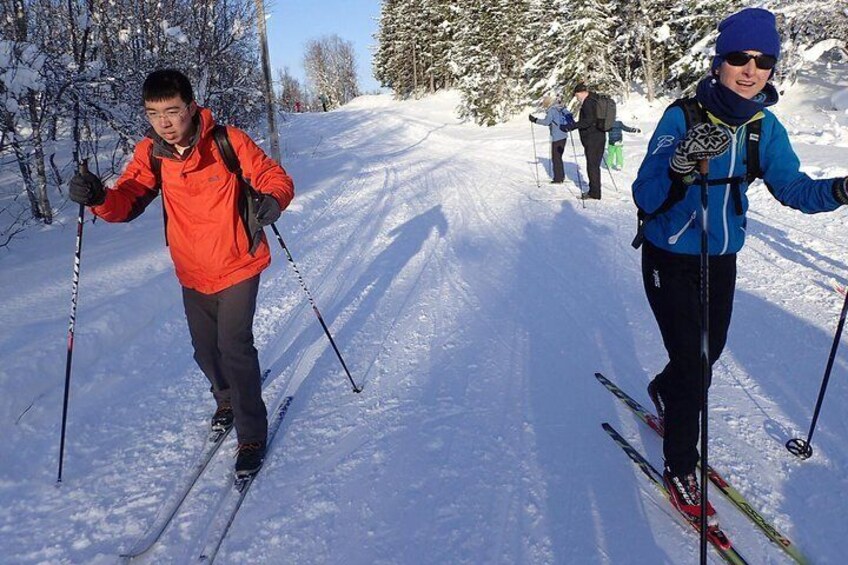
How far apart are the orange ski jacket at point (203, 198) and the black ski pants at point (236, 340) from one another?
99mm

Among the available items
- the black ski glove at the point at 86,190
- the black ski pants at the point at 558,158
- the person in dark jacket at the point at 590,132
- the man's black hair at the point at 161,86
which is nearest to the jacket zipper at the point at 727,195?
the man's black hair at the point at 161,86

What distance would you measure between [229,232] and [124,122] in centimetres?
682

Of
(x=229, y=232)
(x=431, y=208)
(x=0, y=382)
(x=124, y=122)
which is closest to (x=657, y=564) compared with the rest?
(x=229, y=232)

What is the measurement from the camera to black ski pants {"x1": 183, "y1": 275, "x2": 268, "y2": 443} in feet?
10.2

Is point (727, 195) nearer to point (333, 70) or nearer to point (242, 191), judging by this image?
point (242, 191)

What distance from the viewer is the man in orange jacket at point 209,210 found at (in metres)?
2.79

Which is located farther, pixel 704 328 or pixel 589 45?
pixel 589 45

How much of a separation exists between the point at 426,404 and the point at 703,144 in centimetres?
254

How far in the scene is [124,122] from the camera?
833 cm

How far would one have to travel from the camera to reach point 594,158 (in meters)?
10.6

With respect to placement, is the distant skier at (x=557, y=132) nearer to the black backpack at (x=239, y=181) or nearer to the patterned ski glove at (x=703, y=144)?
the black backpack at (x=239, y=181)

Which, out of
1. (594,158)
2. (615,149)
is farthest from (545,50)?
(594,158)

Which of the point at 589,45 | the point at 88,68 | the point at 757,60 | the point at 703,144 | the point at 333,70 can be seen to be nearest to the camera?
the point at 703,144

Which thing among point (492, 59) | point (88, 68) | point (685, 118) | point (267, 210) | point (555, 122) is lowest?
point (555, 122)
